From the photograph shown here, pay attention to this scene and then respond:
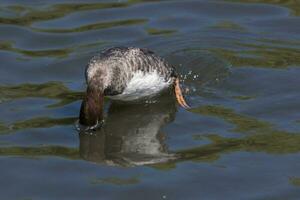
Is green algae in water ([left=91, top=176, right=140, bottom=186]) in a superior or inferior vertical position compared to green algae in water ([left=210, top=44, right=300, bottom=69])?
inferior

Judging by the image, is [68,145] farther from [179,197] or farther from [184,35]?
[184,35]

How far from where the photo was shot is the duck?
399 inches

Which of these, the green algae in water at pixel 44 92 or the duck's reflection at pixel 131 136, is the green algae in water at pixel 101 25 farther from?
the duck's reflection at pixel 131 136

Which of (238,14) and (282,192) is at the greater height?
(238,14)

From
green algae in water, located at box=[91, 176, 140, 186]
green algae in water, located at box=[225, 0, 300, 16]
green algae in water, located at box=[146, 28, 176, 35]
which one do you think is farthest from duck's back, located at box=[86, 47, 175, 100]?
green algae in water, located at box=[225, 0, 300, 16]

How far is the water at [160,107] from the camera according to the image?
9156 millimetres

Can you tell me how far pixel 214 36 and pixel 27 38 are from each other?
264cm

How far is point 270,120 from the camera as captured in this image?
34.6 feet

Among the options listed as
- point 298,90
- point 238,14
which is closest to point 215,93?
point 298,90

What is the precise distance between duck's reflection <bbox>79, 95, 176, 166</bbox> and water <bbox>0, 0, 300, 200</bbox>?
0.01m

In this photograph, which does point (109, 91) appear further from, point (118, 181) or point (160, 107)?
point (118, 181)

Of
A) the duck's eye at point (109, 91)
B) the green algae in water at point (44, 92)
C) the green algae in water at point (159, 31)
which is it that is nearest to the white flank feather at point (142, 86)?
the duck's eye at point (109, 91)

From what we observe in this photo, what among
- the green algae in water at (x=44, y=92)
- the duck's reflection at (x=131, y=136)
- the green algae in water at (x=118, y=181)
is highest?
the green algae in water at (x=44, y=92)

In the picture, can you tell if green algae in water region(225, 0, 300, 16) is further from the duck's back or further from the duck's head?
the duck's head
